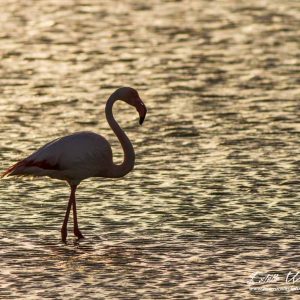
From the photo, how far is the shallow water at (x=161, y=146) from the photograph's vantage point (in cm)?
1216

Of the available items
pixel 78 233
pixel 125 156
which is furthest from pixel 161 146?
pixel 78 233

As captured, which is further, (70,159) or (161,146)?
(161,146)

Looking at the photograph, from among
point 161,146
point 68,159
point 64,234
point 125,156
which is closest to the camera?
point 64,234

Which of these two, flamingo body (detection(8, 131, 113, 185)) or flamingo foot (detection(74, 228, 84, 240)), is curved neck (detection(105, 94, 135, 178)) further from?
flamingo foot (detection(74, 228, 84, 240))

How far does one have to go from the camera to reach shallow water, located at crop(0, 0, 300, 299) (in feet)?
39.9

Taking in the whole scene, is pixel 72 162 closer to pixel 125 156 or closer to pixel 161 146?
pixel 125 156

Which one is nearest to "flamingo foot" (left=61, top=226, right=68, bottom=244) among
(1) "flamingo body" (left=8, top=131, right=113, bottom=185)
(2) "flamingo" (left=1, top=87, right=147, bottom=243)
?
(2) "flamingo" (left=1, top=87, right=147, bottom=243)

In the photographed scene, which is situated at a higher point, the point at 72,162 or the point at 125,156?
the point at 72,162

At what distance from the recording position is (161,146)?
56.6 ft

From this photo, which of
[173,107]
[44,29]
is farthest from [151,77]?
[44,29]

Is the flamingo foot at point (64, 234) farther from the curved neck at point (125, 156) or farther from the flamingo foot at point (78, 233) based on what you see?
the curved neck at point (125, 156)

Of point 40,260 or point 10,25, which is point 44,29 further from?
point 40,260

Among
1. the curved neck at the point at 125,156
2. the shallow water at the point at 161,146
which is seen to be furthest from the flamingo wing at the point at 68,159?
the shallow water at the point at 161,146

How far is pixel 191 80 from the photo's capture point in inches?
847
